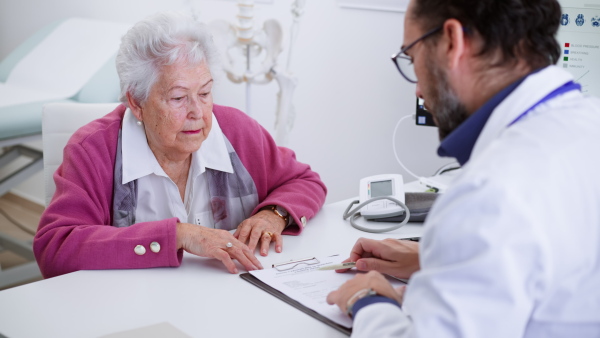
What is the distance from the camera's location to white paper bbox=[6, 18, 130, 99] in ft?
10.0

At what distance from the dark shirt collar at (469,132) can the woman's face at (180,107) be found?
798 millimetres

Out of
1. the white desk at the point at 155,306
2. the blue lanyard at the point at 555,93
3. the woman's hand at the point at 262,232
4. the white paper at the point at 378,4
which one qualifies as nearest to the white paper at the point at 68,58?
the white paper at the point at 378,4

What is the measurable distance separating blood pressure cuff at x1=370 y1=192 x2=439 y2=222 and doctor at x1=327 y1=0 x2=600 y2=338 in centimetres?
66

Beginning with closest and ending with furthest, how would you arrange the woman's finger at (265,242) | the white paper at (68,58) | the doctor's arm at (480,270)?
the doctor's arm at (480,270), the woman's finger at (265,242), the white paper at (68,58)

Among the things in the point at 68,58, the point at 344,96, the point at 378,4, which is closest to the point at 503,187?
the point at 378,4

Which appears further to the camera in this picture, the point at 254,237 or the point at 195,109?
the point at 195,109

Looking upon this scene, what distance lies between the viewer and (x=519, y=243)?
808mm

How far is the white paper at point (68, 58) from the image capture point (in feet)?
10.0

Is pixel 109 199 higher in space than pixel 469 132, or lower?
lower

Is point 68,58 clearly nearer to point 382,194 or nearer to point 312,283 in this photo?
point 382,194

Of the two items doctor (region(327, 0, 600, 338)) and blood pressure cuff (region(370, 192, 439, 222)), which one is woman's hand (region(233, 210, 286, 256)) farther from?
doctor (region(327, 0, 600, 338))

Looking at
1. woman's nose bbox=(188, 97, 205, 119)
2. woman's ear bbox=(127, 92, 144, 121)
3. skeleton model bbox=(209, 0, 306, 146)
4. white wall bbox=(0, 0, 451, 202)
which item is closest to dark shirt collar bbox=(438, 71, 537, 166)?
woman's nose bbox=(188, 97, 205, 119)

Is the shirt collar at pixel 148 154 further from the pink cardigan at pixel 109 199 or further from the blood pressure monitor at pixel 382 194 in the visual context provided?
the blood pressure monitor at pixel 382 194

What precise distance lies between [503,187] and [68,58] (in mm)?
2749
